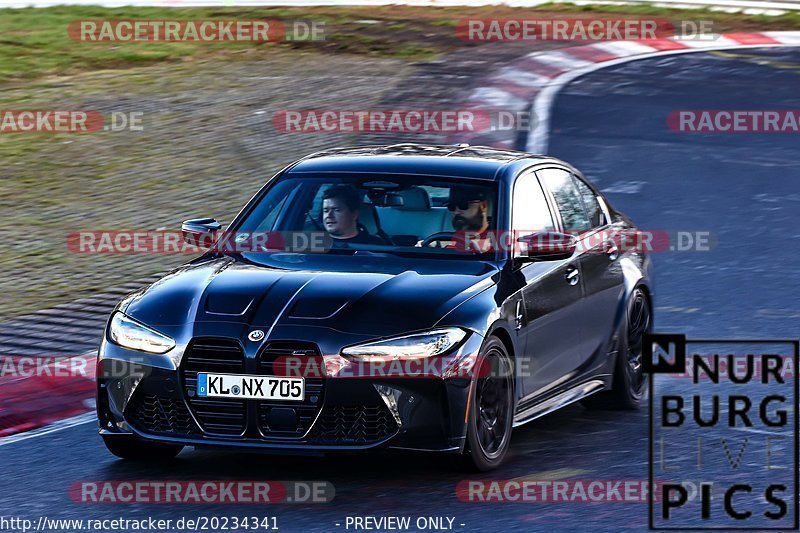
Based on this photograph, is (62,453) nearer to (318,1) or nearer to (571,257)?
(571,257)

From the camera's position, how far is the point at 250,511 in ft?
22.7

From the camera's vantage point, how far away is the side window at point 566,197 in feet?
30.0

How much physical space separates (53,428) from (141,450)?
1.08 meters

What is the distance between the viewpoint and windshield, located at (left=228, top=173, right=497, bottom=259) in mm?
8312

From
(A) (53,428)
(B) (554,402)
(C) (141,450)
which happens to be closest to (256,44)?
(A) (53,428)

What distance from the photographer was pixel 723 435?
8.45 meters

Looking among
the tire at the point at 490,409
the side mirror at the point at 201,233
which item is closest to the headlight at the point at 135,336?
the side mirror at the point at 201,233

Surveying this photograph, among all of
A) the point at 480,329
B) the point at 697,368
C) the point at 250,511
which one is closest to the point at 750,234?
the point at 697,368

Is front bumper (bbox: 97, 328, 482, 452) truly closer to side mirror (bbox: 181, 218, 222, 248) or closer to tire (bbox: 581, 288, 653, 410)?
side mirror (bbox: 181, 218, 222, 248)

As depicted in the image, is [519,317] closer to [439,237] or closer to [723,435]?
[439,237]

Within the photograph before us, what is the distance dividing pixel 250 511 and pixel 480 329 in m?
1.38

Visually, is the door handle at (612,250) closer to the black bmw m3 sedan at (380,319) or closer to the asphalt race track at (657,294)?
the black bmw m3 sedan at (380,319)

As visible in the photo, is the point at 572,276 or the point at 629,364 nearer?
the point at 572,276

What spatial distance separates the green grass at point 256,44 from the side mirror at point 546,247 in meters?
15.1
